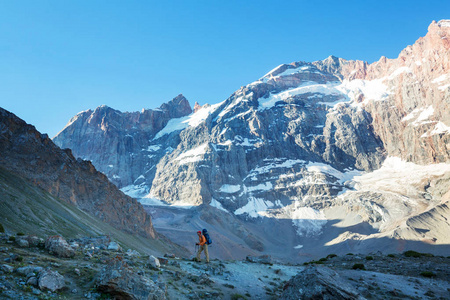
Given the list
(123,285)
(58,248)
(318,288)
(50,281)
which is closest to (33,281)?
(50,281)

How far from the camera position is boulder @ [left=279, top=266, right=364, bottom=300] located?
42.8 ft

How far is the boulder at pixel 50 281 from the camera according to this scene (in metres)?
11.4

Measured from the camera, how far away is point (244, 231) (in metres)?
181

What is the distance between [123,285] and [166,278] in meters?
4.64

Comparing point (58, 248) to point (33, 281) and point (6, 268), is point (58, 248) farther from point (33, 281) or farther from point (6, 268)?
point (33, 281)

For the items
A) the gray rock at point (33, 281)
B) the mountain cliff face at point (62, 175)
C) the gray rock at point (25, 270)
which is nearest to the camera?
the gray rock at point (33, 281)

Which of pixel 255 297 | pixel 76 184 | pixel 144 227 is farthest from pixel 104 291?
pixel 144 227

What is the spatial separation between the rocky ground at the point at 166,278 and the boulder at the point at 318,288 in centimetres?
4

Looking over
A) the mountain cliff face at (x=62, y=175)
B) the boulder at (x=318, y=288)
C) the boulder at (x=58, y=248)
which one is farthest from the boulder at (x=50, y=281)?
the mountain cliff face at (x=62, y=175)

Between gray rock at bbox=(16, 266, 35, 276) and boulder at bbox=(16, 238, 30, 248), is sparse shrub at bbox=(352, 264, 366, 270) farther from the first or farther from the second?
boulder at bbox=(16, 238, 30, 248)

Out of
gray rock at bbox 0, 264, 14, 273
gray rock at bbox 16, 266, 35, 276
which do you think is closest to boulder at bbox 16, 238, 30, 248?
gray rock at bbox 0, 264, 14, 273

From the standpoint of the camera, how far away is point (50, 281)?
38.2ft

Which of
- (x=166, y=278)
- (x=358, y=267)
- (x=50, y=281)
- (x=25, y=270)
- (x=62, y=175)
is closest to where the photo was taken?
(x=50, y=281)

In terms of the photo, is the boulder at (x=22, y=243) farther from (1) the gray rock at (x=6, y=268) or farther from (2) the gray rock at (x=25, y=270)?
(2) the gray rock at (x=25, y=270)
